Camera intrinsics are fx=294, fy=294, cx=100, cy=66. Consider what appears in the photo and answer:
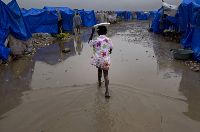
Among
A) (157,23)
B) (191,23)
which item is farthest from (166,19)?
(191,23)

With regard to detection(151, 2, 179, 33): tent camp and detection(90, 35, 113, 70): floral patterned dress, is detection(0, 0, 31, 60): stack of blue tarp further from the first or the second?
detection(151, 2, 179, 33): tent camp

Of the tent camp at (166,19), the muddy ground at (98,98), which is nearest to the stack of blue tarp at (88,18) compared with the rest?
the tent camp at (166,19)

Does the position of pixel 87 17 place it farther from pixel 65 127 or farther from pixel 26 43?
pixel 65 127

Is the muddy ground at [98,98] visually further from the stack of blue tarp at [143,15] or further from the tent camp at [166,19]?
the stack of blue tarp at [143,15]

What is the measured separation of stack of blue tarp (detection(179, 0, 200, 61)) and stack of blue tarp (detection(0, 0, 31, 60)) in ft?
26.0

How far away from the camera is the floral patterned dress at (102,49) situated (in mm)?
7410

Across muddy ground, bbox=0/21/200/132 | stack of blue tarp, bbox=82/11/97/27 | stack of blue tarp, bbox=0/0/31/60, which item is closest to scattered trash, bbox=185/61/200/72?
muddy ground, bbox=0/21/200/132

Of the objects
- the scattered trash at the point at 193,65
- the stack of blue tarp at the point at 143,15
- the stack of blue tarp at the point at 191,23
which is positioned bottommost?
the stack of blue tarp at the point at 143,15

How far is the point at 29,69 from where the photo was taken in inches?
439

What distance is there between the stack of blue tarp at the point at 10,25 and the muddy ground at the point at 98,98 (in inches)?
41.5

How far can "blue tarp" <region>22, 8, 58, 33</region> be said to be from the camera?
24.4m

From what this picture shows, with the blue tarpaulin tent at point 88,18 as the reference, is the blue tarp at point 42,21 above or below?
above

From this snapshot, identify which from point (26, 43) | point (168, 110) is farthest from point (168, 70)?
point (26, 43)

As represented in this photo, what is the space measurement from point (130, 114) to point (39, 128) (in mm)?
1899
